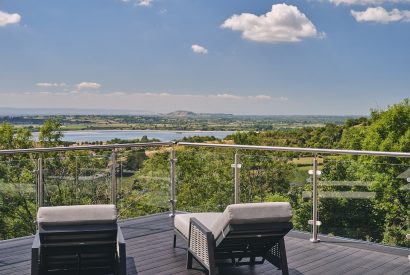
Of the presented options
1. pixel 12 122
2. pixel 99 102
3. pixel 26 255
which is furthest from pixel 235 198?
pixel 99 102

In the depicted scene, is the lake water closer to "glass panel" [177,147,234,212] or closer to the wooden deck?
"glass panel" [177,147,234,212]

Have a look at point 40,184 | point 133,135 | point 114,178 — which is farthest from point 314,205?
point 133,135

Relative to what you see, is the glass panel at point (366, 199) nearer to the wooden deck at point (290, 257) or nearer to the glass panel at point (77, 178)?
the wooden deck at point (290, 257)

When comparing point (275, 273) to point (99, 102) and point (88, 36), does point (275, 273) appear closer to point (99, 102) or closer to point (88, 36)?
point (99, 102)

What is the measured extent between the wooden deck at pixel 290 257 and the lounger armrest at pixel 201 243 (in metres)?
0.27

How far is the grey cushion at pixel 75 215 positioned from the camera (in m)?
4.13

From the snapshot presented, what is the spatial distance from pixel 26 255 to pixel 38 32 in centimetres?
7199

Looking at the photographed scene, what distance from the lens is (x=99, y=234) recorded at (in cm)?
416

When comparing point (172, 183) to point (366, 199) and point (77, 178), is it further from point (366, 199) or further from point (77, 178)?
point (366, 199)

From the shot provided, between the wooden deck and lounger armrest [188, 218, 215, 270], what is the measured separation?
10.7 inches

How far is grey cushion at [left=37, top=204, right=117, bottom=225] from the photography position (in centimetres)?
413

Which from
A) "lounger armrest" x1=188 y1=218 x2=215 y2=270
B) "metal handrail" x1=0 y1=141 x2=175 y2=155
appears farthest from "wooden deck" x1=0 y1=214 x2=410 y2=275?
"metal handrail" x1=0 y1=141 x2=175 y2=155

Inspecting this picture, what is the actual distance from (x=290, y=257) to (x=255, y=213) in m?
1.49

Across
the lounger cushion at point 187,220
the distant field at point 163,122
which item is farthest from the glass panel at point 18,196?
the distant field at point 163,122
